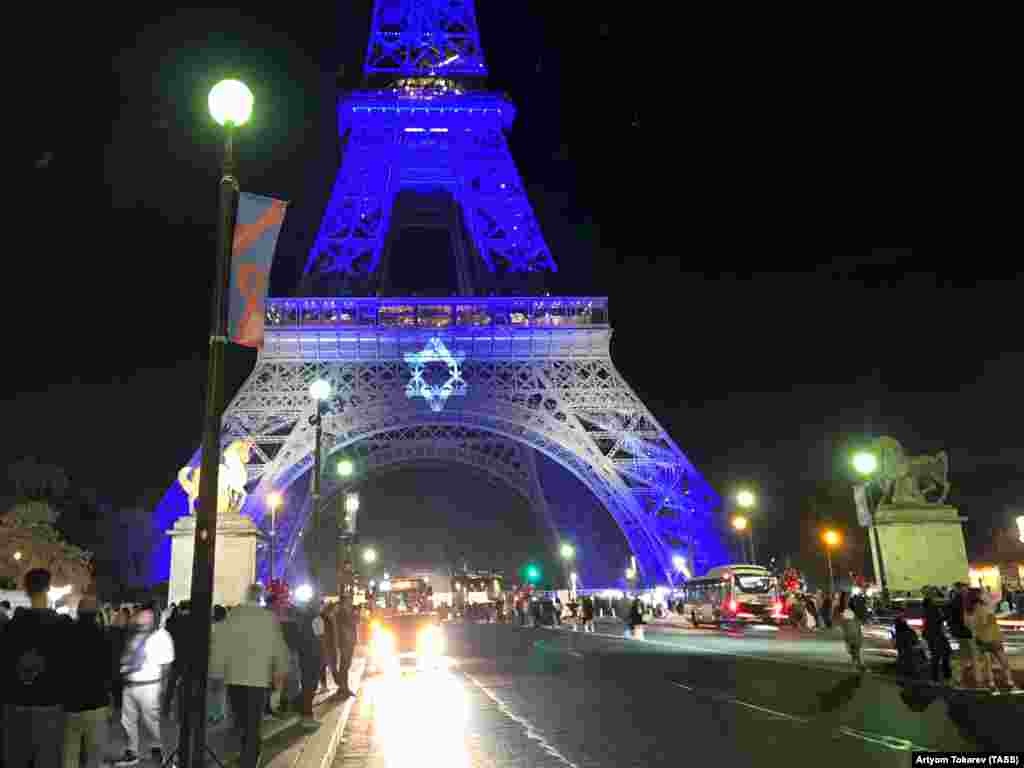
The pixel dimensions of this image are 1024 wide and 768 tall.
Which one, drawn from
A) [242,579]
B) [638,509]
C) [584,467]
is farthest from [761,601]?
[242,579]

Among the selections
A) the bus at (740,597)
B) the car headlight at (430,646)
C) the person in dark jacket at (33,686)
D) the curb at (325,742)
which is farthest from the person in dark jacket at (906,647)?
the bus at (740,597)

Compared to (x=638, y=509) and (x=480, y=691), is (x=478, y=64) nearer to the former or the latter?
(x=638, y=509)

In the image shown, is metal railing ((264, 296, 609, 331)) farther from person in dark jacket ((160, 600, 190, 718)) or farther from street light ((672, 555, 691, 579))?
person in dark jacket ((160, 600, 190, 718))

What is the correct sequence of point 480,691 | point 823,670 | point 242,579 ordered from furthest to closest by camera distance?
point 242,579 < point 823,670 < point 480,691

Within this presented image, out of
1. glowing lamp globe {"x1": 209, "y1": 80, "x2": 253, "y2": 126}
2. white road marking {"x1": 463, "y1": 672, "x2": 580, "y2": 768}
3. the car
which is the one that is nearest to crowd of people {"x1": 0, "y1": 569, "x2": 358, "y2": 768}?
white road marking {"x1": 463, "y1": 672, "x2": 580, "y2": 768}

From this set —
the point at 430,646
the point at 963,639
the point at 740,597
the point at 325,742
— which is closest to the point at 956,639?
the point at 963,639

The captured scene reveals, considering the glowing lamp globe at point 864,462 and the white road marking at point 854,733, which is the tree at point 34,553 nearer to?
the glowing lamp globe at point 864,462

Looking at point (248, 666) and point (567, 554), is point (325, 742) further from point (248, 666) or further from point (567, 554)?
point (567, 554)
